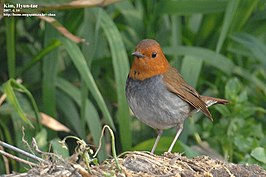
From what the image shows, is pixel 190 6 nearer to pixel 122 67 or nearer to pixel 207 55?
pixel 207 55

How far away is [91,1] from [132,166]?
2045 mm

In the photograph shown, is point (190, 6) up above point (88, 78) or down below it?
above

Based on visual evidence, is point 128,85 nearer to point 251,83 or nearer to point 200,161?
point 200,161

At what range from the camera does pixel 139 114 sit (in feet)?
14.8

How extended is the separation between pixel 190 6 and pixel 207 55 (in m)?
0.37

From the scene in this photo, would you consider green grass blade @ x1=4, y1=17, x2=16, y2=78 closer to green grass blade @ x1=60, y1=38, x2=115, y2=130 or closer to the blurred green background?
the blurred green background

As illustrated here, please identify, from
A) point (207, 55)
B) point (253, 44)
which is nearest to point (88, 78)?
point (207, 55)

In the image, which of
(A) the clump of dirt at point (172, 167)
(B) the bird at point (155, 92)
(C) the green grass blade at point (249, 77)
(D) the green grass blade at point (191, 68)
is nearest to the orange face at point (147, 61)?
(B) the bird at point (155, 92)

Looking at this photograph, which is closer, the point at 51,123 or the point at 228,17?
the point at 51,123

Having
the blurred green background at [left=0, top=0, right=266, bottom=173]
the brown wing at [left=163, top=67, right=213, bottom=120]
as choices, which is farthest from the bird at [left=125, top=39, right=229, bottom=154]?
the blurred green background at [left=0, top=0, right=266, bottom=173]

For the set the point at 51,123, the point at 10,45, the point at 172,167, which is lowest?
the point at 51,123

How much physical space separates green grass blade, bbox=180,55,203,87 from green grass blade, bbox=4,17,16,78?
1.16 meters

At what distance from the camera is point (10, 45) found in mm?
5223

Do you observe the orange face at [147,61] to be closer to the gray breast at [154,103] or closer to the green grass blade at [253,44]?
the gray breast at [154,103]
